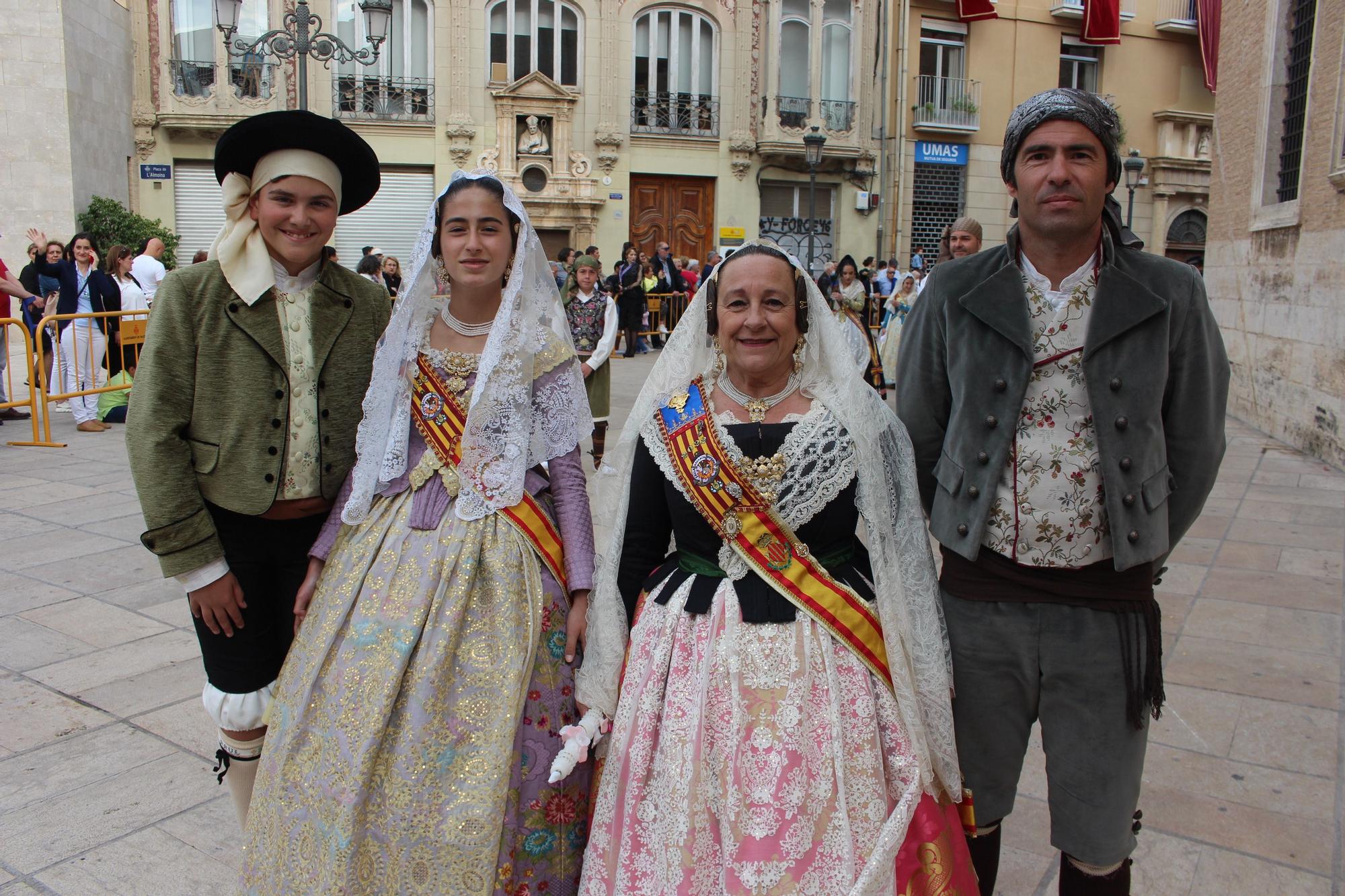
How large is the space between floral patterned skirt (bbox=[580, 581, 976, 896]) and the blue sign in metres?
22.9

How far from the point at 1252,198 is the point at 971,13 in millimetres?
14707

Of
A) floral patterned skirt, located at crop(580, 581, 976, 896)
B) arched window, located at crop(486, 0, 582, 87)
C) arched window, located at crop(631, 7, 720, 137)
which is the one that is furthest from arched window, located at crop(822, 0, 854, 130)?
floral patterned skirt, located at crop(580, 581, 976, 896)

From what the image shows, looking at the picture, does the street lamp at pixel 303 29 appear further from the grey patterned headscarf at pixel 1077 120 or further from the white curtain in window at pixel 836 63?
the white curtain in window at pixel 836 63

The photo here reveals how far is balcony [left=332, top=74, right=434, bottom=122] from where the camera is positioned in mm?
20703

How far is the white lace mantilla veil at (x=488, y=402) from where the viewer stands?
8.42 feet

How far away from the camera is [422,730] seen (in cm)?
237

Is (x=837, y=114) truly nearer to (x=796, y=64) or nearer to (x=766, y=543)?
(x=796, y=64)

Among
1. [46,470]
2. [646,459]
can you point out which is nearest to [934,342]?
[646,459]

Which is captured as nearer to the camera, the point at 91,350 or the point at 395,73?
the point at 91,350

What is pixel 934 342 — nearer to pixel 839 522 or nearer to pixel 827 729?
pixel 839 522

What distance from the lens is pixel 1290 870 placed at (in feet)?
9.54

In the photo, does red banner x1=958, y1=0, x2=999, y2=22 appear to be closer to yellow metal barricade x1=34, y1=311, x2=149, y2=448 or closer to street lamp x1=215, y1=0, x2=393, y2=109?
street lamp x1=215, y1=0, x2=393, y2=109

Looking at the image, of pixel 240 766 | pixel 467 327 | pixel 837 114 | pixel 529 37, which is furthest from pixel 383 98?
pixel 240 766

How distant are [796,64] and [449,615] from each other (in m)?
22.6
